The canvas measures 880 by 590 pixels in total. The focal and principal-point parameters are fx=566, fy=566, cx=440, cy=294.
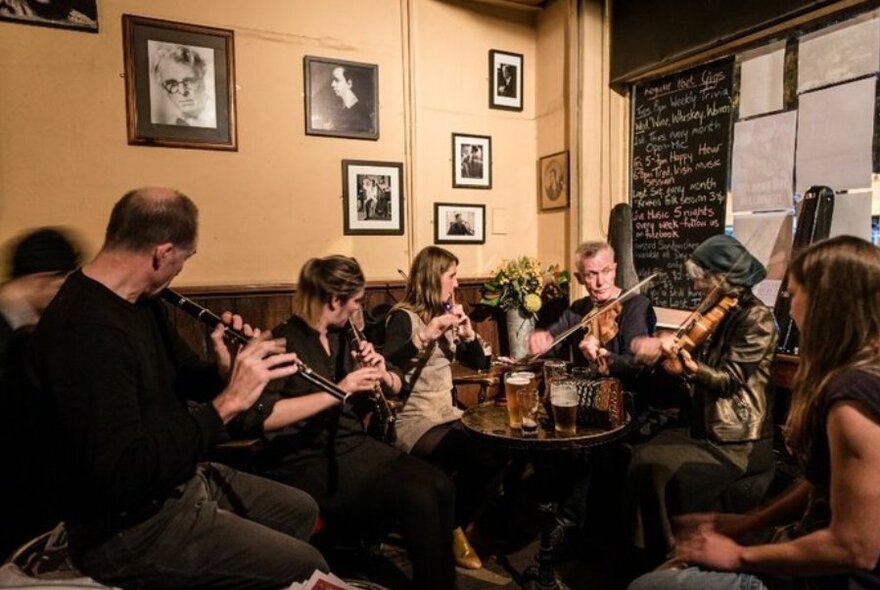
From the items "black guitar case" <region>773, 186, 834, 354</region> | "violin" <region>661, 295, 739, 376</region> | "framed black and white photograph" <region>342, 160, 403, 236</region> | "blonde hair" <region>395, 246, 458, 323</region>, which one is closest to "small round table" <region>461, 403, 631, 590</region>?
"violin" <region>661, 295, 739, 376</region>

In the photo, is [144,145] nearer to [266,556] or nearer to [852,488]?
[266,556]

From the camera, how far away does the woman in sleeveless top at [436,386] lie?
2.74 meters

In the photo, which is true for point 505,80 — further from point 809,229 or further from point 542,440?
point 542,440

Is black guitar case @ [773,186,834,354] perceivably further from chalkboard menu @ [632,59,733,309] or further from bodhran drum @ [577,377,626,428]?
bodhran drum @ [577,377,626,428]

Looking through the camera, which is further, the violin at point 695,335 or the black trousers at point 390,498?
the violin at point 695,335

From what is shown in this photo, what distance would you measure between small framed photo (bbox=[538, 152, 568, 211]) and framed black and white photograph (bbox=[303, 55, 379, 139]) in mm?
1373

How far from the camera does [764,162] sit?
10.2ft

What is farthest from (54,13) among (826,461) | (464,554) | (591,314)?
(826,461)

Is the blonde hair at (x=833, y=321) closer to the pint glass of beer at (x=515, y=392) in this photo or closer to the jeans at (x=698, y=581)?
the jeans at (x=698, y=581)

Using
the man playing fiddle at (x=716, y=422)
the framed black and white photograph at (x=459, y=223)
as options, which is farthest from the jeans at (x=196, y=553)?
the framed black and white photograph at (x=459, y=223)

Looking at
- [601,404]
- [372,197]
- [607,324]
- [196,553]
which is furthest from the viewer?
[372,197]

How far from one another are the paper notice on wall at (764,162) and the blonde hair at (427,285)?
1.71m

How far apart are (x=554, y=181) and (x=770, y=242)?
67.2 inches

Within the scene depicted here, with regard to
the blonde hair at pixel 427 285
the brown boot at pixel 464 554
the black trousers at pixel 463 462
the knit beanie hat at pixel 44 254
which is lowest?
the brown boot at pixel 464 554
